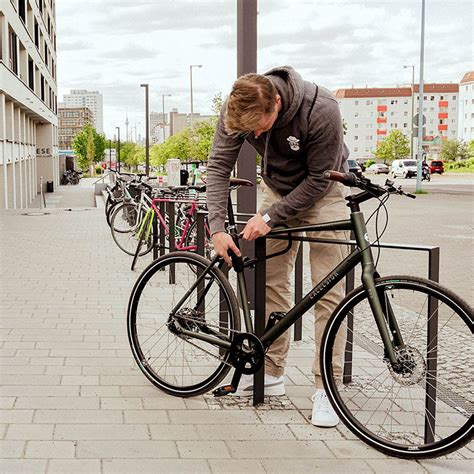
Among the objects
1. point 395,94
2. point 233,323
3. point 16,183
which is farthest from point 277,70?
point 395,94

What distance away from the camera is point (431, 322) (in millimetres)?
3578

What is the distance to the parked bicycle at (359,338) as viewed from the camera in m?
3.53

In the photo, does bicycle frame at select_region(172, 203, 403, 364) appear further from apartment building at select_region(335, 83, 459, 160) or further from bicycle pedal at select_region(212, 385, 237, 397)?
apartment building at select_region(335, 83, 459, 160)

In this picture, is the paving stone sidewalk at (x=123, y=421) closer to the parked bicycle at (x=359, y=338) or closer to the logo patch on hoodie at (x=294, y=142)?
the parked bicycle at (x=359, y=338)

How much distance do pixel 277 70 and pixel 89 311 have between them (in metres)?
3.83

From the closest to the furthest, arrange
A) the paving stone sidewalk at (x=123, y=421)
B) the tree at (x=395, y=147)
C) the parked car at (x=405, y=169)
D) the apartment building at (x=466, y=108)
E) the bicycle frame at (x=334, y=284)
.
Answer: the paving stone sidewalk at (x=123, y=421) → the bicycle frame at (x=334, y=284) → the parked car at (x=405, y=169) → the tree at (x=395, y=147) → the apartment building at (x=466, y=108)

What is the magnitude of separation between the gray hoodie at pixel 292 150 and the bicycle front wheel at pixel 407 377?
25.6 inches

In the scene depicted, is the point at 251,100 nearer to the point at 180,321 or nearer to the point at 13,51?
the point at 180,321

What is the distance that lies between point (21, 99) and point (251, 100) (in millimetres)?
33392

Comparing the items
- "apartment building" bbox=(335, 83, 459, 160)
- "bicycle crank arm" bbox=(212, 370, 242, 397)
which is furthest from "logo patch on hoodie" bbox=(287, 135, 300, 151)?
"apartment building" bbox=(335, 83, 459, 160)

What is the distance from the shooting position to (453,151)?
98812 millimetres

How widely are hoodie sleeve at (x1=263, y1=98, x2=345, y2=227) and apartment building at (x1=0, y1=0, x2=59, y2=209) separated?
25.6m

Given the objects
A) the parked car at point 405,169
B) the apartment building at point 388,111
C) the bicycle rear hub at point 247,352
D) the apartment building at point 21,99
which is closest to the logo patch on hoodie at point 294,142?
the bicycle rear hub at point 247,352

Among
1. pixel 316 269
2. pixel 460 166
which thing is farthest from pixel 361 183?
pixel 460 166
